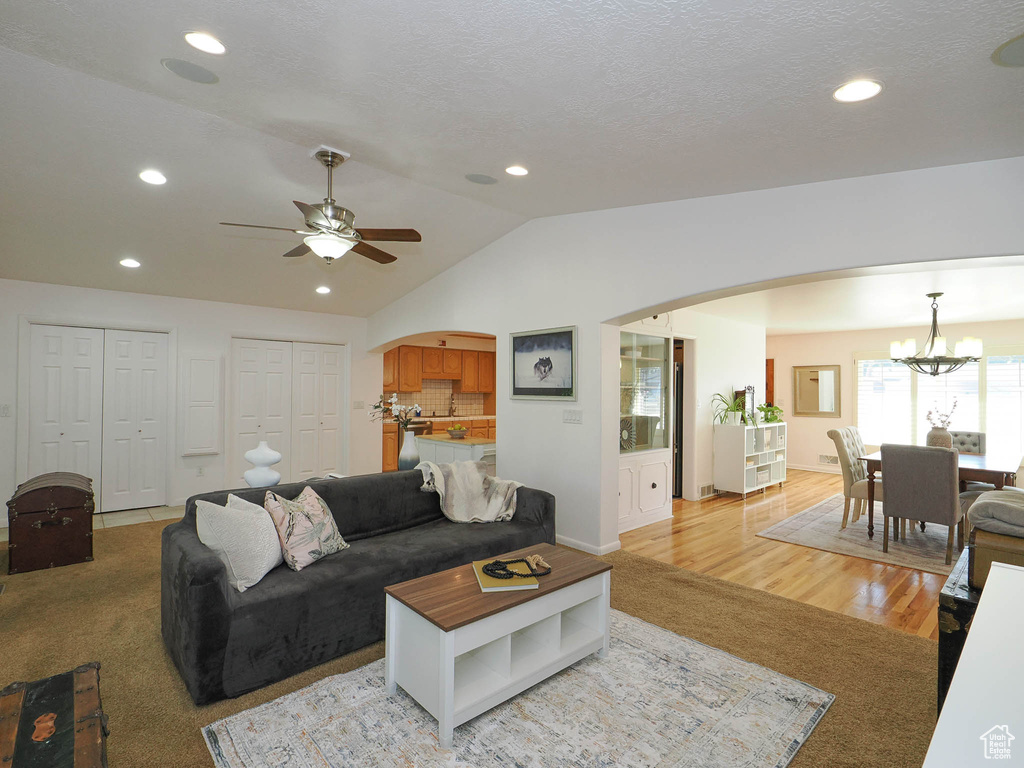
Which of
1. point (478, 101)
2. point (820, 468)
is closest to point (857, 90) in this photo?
point (478, 101)

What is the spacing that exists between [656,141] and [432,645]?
266cm

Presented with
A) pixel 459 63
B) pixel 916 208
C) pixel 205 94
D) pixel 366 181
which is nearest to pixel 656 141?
pixel 459 63

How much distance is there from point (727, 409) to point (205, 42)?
644cm

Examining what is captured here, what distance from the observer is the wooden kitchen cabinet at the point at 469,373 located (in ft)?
29.4

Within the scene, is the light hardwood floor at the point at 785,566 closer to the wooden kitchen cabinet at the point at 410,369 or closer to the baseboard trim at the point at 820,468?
the baseboard trim at the point at 820,468

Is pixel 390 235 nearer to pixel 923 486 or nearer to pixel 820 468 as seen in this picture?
pixel 923 486

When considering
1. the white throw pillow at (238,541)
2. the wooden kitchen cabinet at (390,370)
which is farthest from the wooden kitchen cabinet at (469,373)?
the white throw pillow at (238,541)

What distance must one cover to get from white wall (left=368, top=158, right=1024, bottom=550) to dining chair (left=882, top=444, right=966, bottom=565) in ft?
6.91

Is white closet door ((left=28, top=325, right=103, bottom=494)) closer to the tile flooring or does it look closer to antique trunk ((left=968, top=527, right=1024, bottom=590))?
the tile flooring

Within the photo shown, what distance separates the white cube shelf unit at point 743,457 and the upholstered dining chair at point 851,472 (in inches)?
48.2

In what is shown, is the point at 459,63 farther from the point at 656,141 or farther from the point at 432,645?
the point at 432,645

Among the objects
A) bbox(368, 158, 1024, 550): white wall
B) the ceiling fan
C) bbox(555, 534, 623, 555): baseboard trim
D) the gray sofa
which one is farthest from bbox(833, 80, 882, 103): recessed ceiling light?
bbox(555, 534, 623, 555): baseboard trim

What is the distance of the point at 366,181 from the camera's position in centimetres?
377

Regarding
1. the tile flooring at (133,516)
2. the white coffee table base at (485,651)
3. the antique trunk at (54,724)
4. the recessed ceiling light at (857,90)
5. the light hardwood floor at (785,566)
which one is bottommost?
the light hardwood floor at (785,566)
